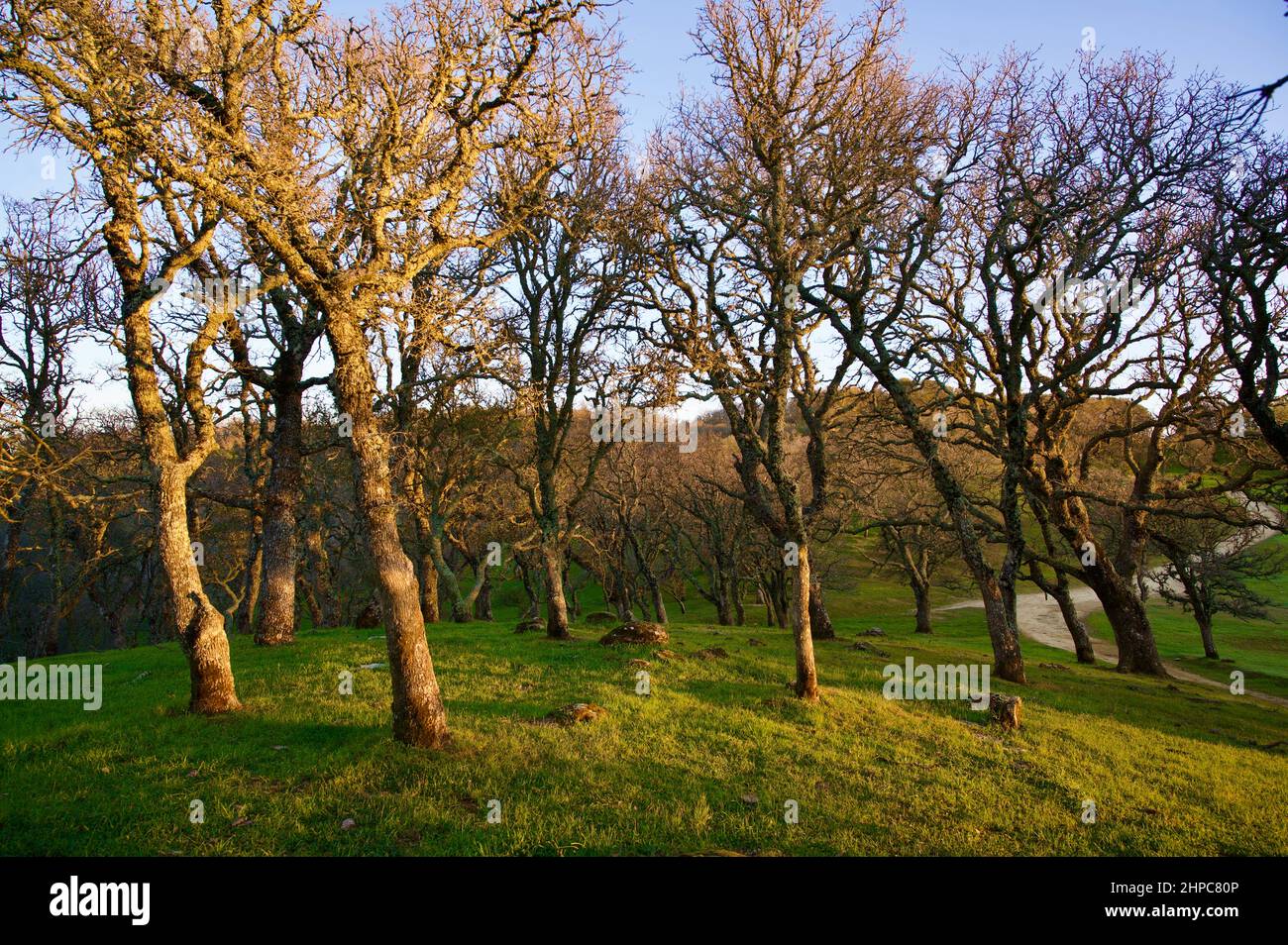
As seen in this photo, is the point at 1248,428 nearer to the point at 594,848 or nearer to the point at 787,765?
the point at 787,765

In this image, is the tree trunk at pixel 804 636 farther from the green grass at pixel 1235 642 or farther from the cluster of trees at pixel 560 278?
the green grass at pixel 1235 642

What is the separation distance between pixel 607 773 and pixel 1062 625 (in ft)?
185

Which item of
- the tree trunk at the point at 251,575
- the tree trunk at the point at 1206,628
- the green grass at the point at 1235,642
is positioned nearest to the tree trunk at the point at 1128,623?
the green grass at the point at 1235,642

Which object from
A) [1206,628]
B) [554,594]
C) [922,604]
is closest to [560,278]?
[554,594]

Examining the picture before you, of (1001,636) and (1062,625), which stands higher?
(1001,636)

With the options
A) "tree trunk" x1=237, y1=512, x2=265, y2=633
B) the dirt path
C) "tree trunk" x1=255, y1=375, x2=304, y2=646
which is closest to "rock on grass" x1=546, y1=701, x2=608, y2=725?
"tree trunk" x1=255, y1=375, x2=304, y2=646

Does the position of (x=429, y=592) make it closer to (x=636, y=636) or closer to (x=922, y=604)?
(x=636, y=636)

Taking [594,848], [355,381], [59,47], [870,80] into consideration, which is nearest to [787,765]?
[594,848]

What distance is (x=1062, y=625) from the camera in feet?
168

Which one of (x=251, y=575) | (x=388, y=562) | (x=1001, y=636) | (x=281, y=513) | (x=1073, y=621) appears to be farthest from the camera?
(x=251, y=575)

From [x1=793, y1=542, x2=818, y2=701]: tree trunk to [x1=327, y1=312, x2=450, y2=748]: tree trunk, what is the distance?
299 inches

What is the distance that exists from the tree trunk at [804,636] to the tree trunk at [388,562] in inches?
299

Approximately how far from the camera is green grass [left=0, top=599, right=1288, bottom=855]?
704 cm

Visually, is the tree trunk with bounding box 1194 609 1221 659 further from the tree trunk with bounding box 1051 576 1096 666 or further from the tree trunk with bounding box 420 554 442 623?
the tree trunk with bounding box 420 554 442 623
